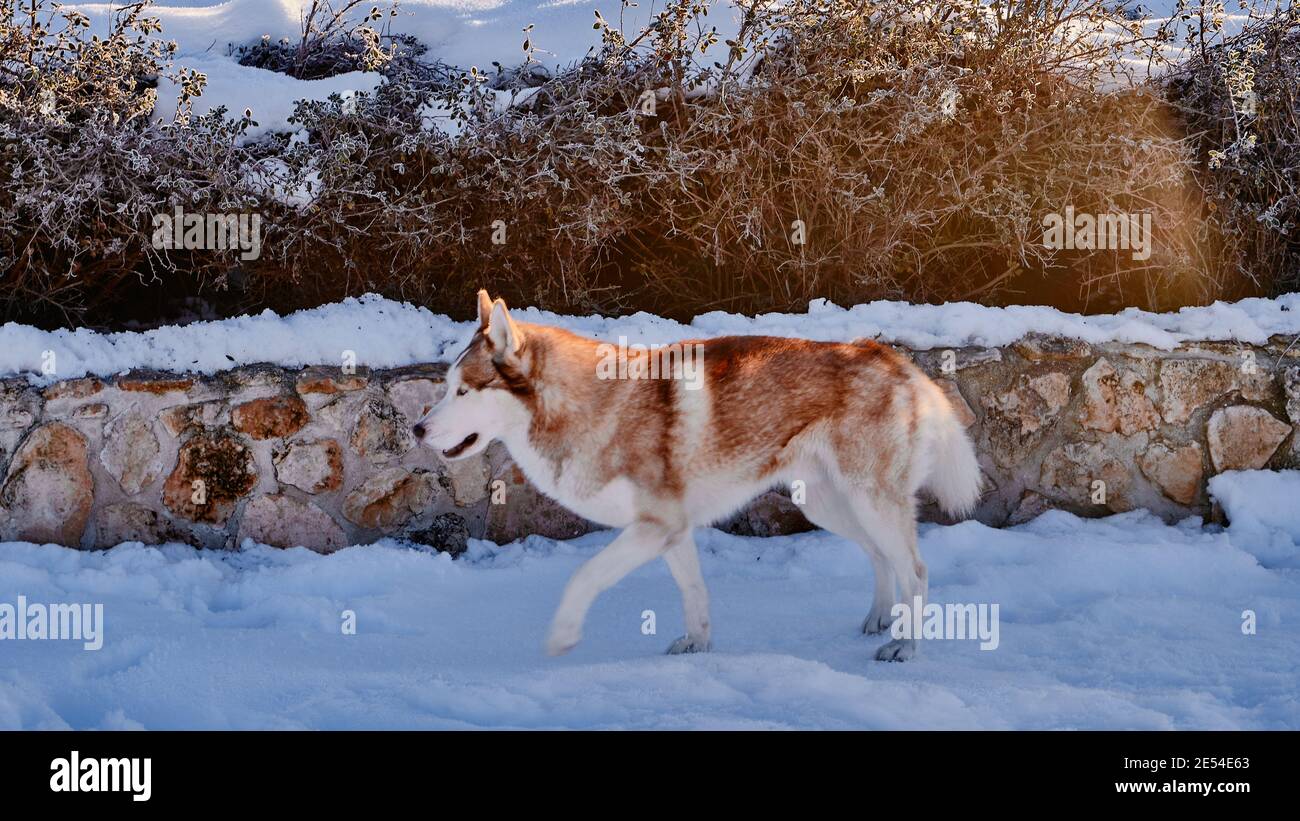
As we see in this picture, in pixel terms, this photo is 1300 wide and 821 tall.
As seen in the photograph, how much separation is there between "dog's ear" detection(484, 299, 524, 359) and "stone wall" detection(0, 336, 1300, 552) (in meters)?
1.35

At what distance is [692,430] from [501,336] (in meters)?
0.71

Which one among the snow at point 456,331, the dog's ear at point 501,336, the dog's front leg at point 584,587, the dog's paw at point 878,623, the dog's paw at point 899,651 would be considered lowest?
the dog's paw at point 899,651

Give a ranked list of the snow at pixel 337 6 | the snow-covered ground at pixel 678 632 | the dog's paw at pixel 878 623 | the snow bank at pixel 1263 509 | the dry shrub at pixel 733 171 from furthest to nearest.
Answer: the snow at pixel 337 6 < the dry shrub at pixel 733 171 < the snow bank at pixel 1263 509 < the dog's paw at pixel 878 623 < the snow-covered ground at pixel 678 632

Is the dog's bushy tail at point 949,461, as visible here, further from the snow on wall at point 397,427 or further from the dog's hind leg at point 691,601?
the snow on wall at point 397,427

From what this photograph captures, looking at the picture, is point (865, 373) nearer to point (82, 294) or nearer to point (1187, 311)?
point (1187, 311)

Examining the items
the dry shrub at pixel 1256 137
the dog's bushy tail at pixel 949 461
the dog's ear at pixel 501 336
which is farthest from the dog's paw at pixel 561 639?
the dry shrub at pixel 1256 137

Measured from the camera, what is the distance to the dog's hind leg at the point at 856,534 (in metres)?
4.57

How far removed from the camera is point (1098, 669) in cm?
409

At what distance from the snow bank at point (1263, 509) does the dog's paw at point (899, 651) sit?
2.12 metres

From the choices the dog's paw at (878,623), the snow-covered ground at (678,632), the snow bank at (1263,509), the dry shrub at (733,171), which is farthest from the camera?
the dry shrub at (733,171)

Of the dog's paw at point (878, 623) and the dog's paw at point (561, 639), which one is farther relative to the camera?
the dog's paw at point (878, 623)

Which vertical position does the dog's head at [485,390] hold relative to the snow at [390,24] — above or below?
below

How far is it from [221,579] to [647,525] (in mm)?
2021
